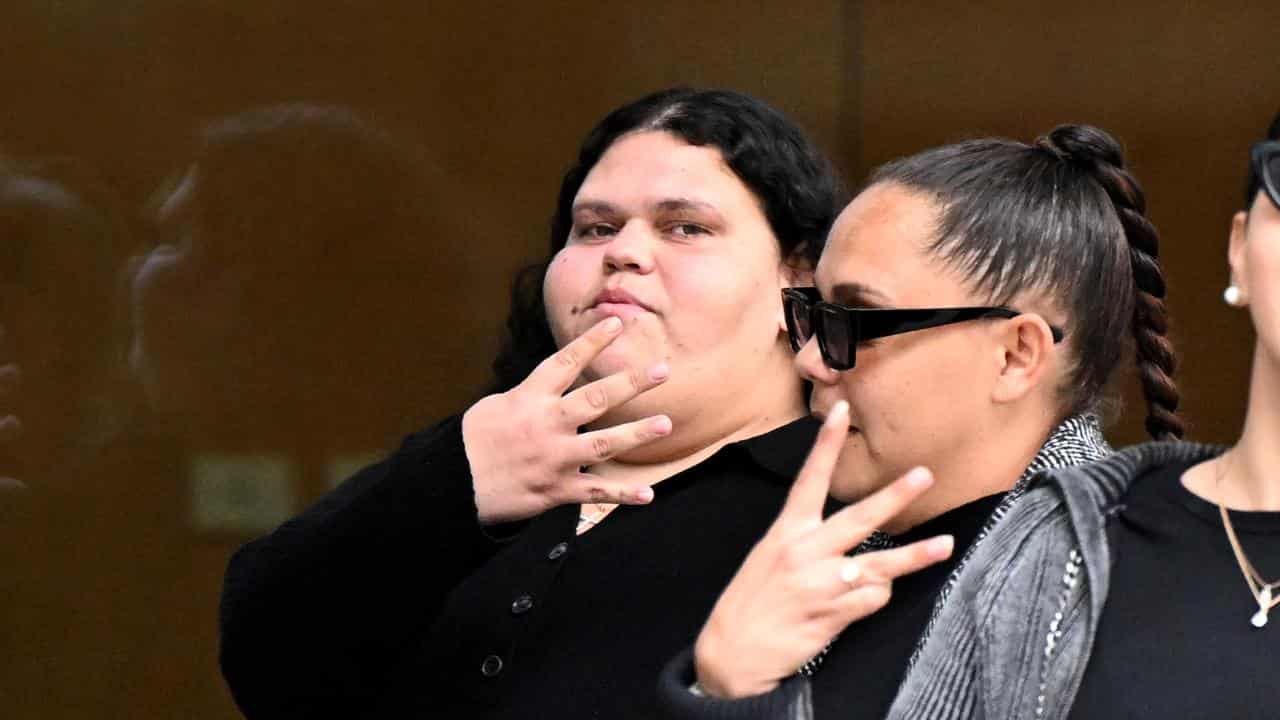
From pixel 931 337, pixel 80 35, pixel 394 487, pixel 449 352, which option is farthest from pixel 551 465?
pixel 80 35

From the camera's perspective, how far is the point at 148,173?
350 cm

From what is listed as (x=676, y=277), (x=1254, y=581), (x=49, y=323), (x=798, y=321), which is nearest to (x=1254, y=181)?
(x=1254, y=581)

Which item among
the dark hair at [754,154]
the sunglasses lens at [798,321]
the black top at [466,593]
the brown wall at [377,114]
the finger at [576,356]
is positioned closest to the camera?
the sunglasses lens at [798,321]

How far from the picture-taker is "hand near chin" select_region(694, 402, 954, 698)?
1.58m

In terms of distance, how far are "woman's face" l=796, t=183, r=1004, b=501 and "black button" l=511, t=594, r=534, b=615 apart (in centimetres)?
52

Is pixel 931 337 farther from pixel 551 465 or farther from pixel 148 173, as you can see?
pixel 148 173

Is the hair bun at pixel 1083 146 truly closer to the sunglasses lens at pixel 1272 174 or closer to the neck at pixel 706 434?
the sunglasses lens at pixel 1272 174

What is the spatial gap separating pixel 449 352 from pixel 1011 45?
120 cm

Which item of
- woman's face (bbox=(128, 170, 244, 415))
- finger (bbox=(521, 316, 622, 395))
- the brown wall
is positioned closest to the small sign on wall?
the brown wall

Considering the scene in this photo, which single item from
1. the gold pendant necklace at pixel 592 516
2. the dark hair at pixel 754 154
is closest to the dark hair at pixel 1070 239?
the dark hair at pixel 754 154

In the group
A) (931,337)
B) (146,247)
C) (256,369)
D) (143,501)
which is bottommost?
(143,501)

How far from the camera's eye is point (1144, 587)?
1.52 m

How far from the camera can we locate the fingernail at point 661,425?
6.25 ft

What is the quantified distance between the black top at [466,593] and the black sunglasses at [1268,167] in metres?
0.87
